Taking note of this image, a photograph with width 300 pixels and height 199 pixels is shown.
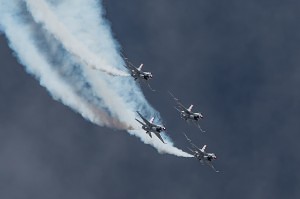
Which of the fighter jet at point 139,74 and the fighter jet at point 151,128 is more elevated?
the fighter jet at point 139,74

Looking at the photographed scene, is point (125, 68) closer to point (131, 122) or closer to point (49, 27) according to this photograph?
point (131, 122)

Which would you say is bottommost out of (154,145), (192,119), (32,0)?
(32,0)

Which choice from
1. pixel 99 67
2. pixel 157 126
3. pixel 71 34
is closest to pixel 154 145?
pixel 157 126

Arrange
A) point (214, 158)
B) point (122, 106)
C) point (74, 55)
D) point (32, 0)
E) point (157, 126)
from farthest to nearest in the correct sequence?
point (214, 158) < point (157, 126) < point (122, 106) < point (74, 55) < point (32, 0)

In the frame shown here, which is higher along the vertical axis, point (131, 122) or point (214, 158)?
point (214, 158)

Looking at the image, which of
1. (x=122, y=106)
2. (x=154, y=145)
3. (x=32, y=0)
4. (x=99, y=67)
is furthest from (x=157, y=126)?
(x=32, y=0)

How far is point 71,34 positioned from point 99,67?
842 cm

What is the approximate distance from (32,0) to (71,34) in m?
7.55

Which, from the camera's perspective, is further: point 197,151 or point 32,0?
point 197,151

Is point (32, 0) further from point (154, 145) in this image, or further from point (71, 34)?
point (154, 145)

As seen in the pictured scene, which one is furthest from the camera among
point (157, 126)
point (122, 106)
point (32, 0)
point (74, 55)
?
point (157, 126)

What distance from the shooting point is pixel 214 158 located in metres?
131

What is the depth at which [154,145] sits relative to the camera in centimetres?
12288

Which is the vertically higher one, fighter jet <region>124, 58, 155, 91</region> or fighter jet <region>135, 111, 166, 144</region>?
fighter jet <region>124, 58, 155, 91</region>
